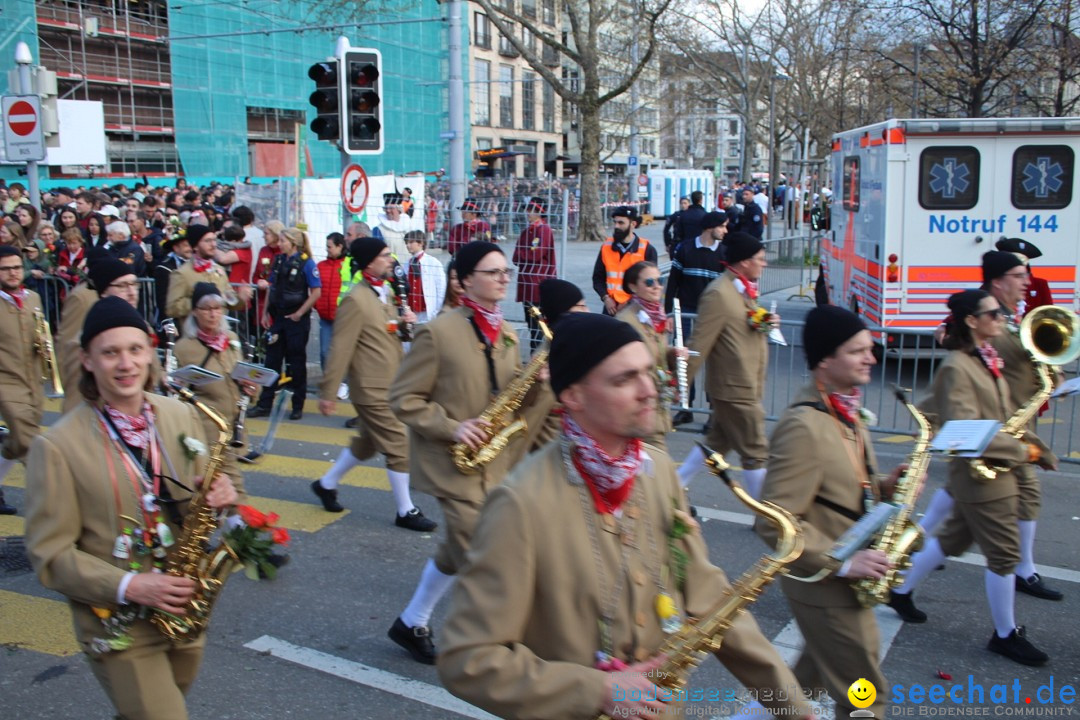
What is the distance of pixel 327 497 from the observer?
744cm

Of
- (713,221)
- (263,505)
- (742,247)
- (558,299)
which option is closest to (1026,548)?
(742,247)

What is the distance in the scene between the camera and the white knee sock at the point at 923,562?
5277mm

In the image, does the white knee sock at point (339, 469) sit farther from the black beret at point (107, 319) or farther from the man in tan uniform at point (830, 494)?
the man in tan uniform at point (830, 494)

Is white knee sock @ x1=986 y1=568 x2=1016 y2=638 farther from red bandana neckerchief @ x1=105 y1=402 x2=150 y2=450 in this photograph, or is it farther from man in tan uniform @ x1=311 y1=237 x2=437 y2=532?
red bandana neckerchief @ x1=105 y1=402 x2=150 y2=450

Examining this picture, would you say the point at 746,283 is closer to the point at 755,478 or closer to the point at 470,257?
the point at 755,478

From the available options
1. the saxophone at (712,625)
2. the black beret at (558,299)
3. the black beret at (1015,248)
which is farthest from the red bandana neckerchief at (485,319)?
the black beret at (1015,248)

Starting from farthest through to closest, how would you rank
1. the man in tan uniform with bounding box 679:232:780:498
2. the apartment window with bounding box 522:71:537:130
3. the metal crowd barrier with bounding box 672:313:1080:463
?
the apartment window with bounding box 522:71:537:130 < the metal crowd barrier with bounding box 672:313:1080:463 < the man in tan uniform with bounding box 679:232:780:498

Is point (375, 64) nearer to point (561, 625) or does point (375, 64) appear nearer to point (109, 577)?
point (109, 577)

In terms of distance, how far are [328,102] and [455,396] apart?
772cm

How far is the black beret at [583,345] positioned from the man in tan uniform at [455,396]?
2139mm

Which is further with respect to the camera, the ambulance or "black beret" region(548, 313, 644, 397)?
the ambulance

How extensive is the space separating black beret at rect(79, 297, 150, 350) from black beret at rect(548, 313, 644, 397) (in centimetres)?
168

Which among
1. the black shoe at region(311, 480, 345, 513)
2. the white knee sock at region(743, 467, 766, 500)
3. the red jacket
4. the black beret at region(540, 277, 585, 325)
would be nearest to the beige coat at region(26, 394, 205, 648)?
the black beret at region(540, 277, 585, 325)

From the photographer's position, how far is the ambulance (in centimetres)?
1148
